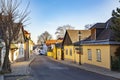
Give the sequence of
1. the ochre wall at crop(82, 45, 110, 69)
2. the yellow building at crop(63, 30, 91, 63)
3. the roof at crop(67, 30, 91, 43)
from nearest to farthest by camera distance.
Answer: the ochre wall at crop(82, 45, 110, 69), the yellow building at crop(63, 30, 91, 63), the roof at crop(67, 30, 91, 43)

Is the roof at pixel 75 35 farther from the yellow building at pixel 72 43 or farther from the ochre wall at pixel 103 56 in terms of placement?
the ochre wall at pixel 103 56

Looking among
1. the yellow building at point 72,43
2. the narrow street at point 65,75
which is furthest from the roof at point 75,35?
the narrow street at point 65,75

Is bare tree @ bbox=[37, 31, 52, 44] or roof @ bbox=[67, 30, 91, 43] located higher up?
bare tree @ bbox=[37, 31, 52, 44]

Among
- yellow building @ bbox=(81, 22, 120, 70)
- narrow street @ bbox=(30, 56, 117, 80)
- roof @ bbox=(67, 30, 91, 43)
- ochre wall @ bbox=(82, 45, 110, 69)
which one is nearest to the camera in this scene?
narrow street @ bbox=(30, 56, 117, 80)

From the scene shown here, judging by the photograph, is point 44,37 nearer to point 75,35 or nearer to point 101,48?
point 75,35

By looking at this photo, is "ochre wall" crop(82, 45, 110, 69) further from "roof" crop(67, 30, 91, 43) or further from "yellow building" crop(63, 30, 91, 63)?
"roof" crop(67, 30, 91, 43)

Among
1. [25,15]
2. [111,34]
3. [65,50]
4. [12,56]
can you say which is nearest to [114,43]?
[111,34]

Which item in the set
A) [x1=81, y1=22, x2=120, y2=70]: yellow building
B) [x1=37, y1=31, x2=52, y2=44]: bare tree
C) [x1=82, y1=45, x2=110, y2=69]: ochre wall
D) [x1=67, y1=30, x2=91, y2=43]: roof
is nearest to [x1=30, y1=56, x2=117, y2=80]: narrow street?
[x1=82, y1=45, x2=110, y2=69]: ochre wall

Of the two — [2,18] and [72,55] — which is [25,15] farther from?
[72,55]

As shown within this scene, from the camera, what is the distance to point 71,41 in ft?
183

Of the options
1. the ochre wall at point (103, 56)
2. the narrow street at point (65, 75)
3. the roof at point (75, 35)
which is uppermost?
the roof at point (75, 35)

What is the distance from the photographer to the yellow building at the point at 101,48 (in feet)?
105

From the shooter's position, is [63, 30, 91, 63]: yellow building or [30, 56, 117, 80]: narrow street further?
[63, 30, 91, 63]: yellow building

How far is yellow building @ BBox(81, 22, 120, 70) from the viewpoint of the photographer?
32000 mm
